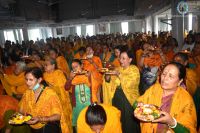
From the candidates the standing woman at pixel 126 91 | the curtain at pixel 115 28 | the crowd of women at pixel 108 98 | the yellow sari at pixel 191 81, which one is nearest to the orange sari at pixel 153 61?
the crowd of women at pixel 108 98

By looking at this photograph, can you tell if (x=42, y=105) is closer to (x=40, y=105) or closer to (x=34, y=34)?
(x=40, y=105)

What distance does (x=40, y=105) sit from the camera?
143 inches

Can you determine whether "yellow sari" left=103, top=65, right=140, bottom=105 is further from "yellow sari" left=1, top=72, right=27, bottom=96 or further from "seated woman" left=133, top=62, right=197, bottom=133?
"yellow sari" left=1, top=72, right=27, bottom=96

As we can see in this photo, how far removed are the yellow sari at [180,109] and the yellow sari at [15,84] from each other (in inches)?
140

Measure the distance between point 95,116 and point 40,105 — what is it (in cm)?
100

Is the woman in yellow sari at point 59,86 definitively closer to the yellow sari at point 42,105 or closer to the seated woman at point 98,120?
the yellow sari at point 42,105

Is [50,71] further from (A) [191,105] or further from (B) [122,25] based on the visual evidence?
(B) [122,25]

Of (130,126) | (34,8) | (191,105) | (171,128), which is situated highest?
(34,8)

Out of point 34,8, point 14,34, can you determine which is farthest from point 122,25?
Answer: point 14,34

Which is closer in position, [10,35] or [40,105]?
[40,105]

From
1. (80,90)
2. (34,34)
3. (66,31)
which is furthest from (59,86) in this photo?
(66,31)

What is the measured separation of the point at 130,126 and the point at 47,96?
176 cm

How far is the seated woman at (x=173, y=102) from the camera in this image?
277 centimetres

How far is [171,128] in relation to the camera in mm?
2762
